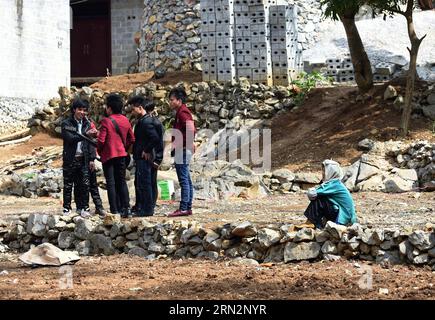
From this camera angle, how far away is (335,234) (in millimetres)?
9398

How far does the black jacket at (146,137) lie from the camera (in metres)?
11.9

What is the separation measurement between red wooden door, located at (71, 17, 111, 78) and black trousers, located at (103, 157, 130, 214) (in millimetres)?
21710

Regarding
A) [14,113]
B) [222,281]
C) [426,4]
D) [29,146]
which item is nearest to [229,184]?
[222,281]

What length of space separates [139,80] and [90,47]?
10060 mm

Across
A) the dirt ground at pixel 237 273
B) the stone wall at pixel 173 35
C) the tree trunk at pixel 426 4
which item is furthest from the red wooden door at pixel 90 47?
the dirt ground at pixel 237 273

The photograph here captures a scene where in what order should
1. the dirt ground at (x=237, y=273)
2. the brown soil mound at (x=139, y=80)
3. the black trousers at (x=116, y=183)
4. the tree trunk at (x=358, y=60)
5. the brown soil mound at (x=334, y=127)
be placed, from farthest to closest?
the brown soil mound at (x=139, y=80), the tree trunk at (x=358, y=60), the brown soil mound at (x=334, y=127), the black trousers at (x=116, y=183), the dirt ground at (x=237, y=273)

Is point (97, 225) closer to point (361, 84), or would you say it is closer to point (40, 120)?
point (361, 84)

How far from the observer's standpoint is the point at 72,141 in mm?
12062

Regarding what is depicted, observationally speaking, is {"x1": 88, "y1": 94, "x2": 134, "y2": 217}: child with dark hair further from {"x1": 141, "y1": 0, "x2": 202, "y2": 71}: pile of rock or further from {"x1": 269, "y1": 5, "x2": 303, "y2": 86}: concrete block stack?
{"x1": 141, "y1": 0, "x2": 202, "y2": 71}: pile of rock

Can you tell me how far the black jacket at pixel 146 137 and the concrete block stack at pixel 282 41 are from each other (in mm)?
10633

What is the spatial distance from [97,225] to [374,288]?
4.41m

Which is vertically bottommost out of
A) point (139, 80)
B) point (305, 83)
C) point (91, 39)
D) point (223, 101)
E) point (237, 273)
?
point (237, 273)

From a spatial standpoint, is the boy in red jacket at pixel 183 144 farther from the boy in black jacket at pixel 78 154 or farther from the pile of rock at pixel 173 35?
the pile of rock at pixel 173 35

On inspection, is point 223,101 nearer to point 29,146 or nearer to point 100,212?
point 29,146
